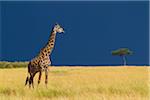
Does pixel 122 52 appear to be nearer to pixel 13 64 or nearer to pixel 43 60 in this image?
pixel 13 64

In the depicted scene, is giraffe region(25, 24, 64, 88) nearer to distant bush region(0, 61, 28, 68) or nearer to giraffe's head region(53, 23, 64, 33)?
giraffe's head region(53, 23, 64, 33)

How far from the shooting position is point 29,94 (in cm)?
1249

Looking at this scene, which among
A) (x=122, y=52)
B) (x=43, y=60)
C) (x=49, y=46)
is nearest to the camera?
(x=43, y=60)

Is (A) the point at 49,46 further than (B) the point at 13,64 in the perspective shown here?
No

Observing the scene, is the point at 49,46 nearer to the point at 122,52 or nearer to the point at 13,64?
the point at 13,64

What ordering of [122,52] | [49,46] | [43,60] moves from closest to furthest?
[43,60], [49,46], [122,52]

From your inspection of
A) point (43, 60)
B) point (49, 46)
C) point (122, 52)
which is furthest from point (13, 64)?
point (43, 60)

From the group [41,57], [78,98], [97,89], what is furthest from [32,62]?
[78,98]

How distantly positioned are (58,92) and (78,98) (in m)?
2.39

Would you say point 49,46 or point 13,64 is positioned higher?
point 49,46

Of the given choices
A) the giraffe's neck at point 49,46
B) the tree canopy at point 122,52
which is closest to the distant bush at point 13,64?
the tree canopy at point 122,52

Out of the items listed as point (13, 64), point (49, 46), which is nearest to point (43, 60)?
point (49, 46)

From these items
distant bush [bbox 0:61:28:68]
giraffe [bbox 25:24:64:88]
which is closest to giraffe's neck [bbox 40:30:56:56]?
giraffe [bbox 25:24:64:88]

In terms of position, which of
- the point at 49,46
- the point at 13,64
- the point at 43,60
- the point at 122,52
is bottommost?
the point at 13,64
